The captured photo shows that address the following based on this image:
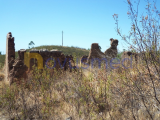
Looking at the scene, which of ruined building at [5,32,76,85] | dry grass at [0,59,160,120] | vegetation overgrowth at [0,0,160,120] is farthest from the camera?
ruined building at [5,32,76,85]

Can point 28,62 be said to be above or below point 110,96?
above

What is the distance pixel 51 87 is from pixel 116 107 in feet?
9.49

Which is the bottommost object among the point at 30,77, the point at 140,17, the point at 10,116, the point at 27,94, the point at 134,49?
the point at 10,116

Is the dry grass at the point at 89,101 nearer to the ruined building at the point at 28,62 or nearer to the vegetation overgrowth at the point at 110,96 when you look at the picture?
the vegetation overgrowth at the point at 110,96

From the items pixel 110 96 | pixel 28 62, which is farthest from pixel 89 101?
pixel 28 62

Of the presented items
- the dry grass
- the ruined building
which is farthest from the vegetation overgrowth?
the ruined building

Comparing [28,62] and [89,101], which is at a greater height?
[28,62]

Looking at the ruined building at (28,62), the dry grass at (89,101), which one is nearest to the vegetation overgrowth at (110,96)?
the dry grass at (89,101)

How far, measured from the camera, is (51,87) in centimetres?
621

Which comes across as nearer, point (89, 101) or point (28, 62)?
point (89, 101)

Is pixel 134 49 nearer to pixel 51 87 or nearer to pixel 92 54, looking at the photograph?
pixel 51 87

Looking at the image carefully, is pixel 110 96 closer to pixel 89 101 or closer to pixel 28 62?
pixel 89 101

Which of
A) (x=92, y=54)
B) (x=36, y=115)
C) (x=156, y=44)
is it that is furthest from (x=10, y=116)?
(x=92, y=54)

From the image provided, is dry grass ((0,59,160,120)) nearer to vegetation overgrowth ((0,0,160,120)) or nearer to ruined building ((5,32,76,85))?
vegetation overgrowth ((0,0,160,120))
